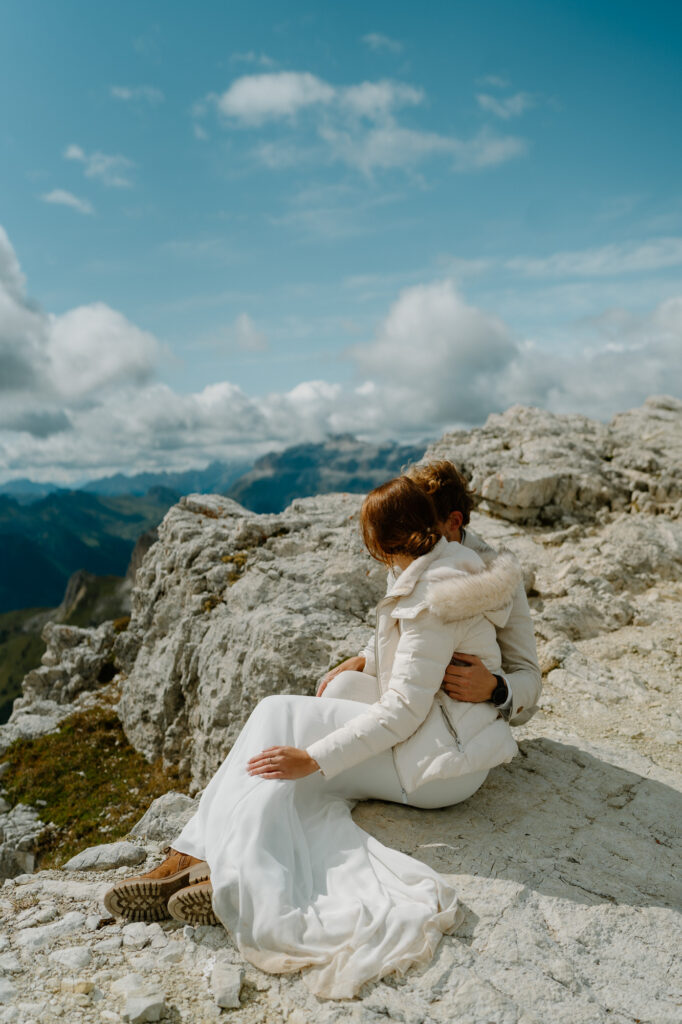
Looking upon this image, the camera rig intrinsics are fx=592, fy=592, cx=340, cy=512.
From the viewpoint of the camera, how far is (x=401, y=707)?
5625 millimetres

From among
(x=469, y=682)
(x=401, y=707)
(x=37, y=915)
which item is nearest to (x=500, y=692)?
A: (x=469, y=682)

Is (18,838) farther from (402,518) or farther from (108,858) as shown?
(402,518)

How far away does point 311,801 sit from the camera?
19.6 ft

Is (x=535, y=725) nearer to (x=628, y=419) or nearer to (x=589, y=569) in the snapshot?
(x=589, y=569)

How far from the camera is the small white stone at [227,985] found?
4586mm

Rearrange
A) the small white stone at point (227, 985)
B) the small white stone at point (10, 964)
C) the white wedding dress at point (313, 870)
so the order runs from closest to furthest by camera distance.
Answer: the small white stone at point (227, 985)
the white wedding dress at point (313, 870)
the small white stone at point (10, 964)

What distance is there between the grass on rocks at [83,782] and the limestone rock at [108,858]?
5215mm

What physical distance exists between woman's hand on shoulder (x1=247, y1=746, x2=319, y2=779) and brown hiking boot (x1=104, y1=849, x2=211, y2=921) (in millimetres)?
992

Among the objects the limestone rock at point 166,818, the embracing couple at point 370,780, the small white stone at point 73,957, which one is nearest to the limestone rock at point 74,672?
the limestone rock at point 166,818

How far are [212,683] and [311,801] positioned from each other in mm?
8909

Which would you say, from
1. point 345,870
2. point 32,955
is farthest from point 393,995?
point 32,955

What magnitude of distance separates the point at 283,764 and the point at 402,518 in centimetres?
259

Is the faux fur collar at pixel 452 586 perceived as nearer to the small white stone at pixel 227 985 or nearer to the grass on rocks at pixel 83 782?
the small white stone at pixel 227 985

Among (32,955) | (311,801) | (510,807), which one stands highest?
(311,801)
